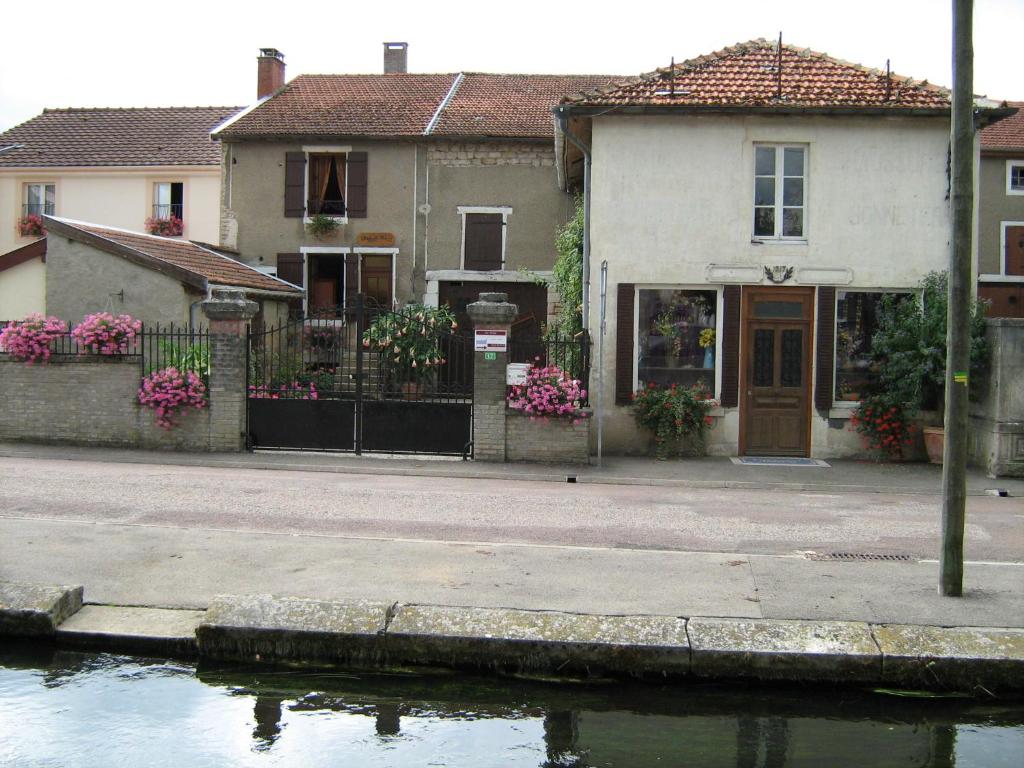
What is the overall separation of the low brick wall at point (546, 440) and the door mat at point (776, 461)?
2.48 m

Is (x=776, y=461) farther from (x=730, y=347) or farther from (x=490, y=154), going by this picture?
(x=490, y=154)

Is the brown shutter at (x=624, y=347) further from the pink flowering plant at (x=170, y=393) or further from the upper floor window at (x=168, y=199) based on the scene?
the upper floor window at (x=168, y=199)

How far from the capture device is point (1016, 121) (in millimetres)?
30875

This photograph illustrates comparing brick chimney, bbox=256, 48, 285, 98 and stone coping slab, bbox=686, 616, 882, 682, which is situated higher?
brick chimney, bbox=256, 48, 285, 98

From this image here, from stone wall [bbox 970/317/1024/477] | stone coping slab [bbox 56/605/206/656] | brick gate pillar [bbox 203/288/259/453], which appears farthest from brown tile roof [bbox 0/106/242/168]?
stone coping slab [bbox 56/605/206/656]

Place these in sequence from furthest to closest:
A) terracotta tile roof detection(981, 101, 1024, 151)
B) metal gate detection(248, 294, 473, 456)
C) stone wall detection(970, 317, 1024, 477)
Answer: terracotta tile roof detection(981, 101, 1024, 151) → metal gate detection(248, 294, 473, 456) → stone wall detection(970, 317, 1024, 477)

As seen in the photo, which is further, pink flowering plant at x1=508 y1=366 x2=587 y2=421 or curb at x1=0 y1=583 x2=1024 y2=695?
pink flowering plant at x1=508 y1=366 x2=587 y2=421

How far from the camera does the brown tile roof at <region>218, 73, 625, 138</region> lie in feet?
86.1

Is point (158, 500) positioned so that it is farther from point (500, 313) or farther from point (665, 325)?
point (665, 325)

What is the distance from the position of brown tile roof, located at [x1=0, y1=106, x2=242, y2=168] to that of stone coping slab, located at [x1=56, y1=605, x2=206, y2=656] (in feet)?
85.9

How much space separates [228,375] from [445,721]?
1071cm

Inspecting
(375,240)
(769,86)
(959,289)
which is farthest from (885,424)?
(375,240)

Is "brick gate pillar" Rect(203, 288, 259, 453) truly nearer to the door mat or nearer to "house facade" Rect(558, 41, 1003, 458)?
"house facade" Rect(558, 41, 1003, 458)

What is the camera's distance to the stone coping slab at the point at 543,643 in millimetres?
5699
